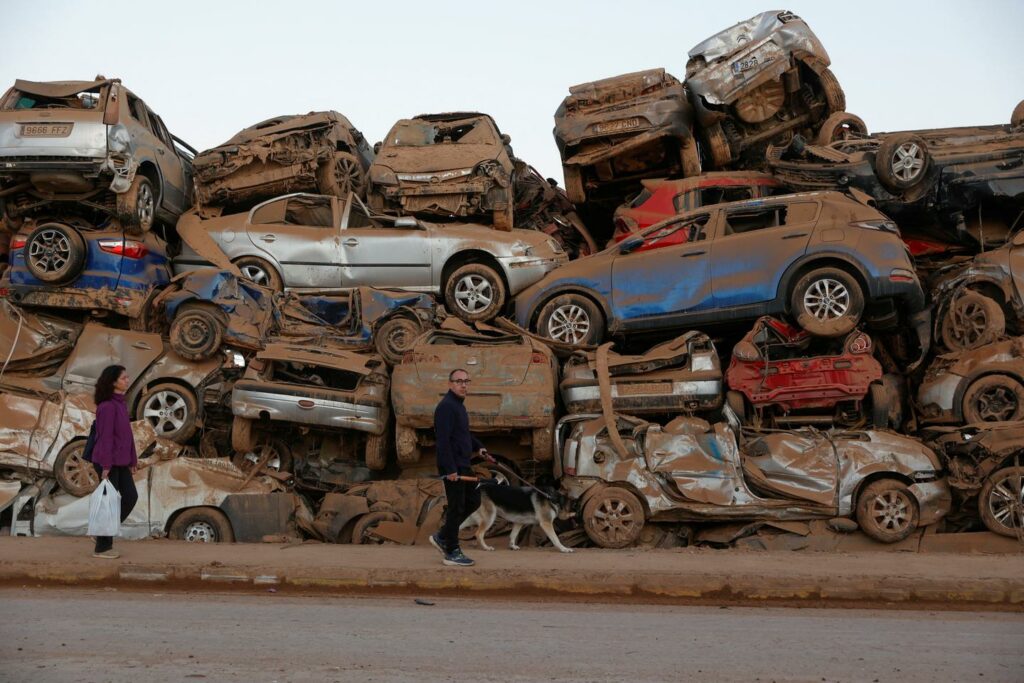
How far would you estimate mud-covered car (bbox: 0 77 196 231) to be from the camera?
43.9ft

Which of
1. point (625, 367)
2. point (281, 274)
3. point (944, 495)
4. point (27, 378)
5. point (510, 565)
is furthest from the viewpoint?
point (281, 274)

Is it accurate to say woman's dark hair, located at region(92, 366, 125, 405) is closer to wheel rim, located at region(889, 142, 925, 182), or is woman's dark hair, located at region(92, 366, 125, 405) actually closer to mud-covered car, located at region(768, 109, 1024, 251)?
mud-covered car, located at region(768, 109, 1024, 251)

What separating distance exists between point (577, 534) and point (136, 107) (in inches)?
347

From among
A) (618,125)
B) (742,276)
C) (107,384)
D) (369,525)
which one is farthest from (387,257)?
(107,384)

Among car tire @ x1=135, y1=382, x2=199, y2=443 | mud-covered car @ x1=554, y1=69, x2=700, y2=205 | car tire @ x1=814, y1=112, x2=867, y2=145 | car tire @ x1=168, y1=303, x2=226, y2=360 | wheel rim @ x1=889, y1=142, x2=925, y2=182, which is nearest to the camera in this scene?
car tire @ x1=135, y1=382, x2=199, y2=443

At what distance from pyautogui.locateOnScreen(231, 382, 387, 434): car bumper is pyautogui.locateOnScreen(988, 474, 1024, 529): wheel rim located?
6316 millimetres

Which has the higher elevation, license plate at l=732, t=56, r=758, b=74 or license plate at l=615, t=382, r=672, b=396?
license plate at l=732, t=56, r=758, b=74

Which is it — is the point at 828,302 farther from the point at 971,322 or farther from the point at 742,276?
the point at 971,322

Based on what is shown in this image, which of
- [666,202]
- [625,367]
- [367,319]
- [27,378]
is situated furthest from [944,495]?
[27,378]

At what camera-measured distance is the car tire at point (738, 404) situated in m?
11.5

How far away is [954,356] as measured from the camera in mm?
11781

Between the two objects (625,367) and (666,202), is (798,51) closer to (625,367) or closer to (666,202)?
(666,202)

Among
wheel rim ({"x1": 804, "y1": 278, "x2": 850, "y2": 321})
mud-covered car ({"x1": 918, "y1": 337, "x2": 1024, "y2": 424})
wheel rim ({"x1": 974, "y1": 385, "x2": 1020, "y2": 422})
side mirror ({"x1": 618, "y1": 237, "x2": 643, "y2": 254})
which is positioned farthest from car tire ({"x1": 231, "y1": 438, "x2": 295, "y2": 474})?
wheel rim ({"x1": 974, "y1": 385, "x2": 1020, "y2": 422})

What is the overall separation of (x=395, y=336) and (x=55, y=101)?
19.3 ft
